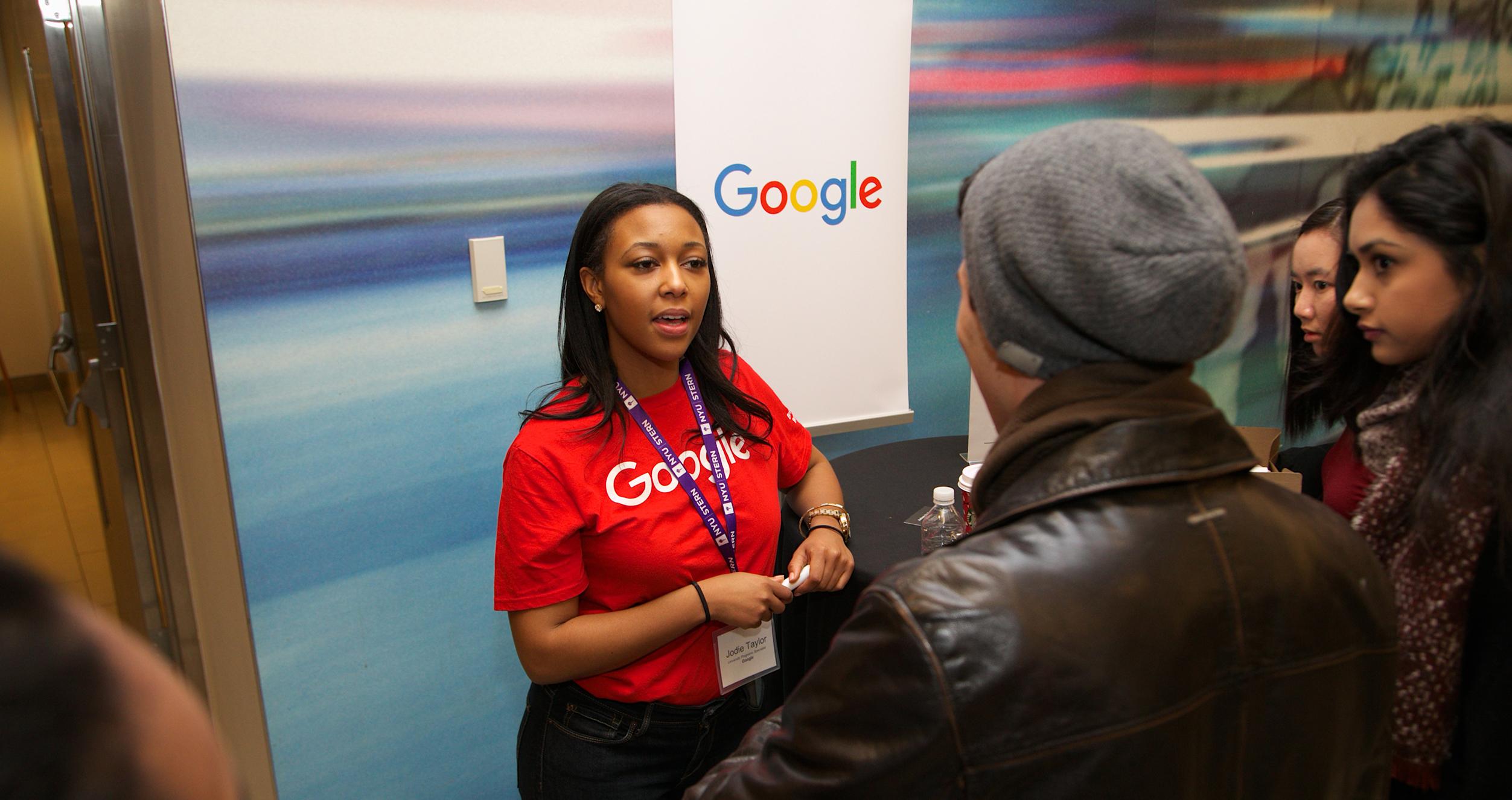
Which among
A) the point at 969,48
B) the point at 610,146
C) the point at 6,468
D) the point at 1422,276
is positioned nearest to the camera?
the point at 1422,276

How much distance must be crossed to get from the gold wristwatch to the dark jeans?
42cm

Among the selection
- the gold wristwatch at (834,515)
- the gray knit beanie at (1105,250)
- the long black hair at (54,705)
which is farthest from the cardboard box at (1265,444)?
the long black hair at (54,705)

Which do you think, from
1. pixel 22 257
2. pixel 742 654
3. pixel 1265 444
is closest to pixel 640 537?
pixel 742 654

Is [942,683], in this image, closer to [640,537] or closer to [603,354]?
[640,537]

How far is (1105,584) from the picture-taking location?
2.81ft

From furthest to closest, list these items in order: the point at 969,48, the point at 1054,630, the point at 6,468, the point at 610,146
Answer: the point at 6,468
the point at 969,48
the point at 610,146
the point at 1054,630

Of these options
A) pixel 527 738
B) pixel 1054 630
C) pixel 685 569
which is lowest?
pixel 527 738

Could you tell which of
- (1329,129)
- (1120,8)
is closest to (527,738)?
(1120,8)

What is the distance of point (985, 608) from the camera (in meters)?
0.84

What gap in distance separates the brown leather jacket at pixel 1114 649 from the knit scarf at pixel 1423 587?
398 mm

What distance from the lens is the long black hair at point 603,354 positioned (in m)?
1.71

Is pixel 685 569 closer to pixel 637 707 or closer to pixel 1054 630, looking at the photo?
pixel 637 707

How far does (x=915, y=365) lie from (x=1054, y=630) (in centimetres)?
265

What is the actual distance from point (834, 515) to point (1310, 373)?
3.65 feet
